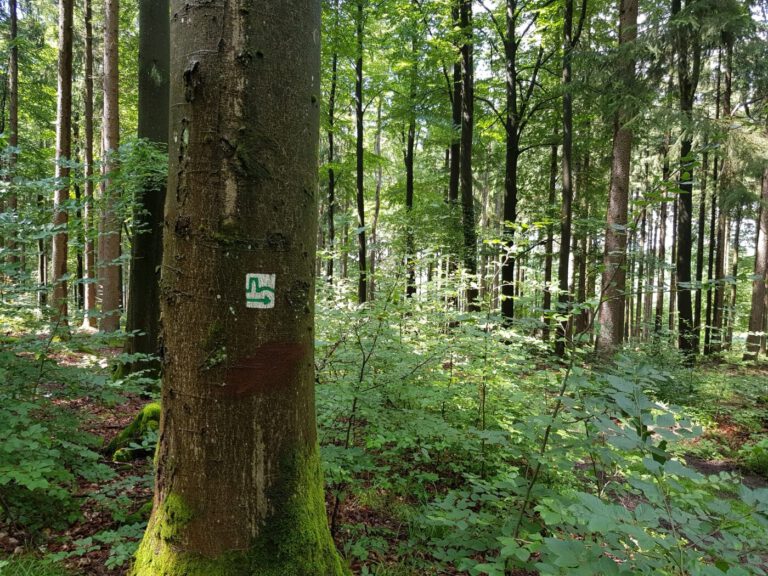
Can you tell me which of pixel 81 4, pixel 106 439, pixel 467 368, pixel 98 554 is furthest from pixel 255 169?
pixel 81 4

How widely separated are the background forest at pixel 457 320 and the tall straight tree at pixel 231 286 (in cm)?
30

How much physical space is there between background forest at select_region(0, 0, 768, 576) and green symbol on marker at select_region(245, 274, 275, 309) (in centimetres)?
42

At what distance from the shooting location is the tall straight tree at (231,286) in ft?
4.28

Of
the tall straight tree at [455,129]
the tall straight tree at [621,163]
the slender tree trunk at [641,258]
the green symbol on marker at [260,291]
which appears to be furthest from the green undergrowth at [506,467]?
the tall straight tree at [455,129]

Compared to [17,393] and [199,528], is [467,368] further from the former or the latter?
[17,393]

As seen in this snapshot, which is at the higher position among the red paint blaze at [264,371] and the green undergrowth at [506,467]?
the red paint blaze at [264,371]

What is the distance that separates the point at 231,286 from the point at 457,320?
9.98ft

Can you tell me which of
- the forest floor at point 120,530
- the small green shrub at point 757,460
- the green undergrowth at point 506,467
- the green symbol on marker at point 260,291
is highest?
the green symbol on marker at point 260,291

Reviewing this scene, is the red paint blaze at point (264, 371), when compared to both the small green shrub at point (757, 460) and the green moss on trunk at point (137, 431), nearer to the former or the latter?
the green moss on trunk at point (137, 431)

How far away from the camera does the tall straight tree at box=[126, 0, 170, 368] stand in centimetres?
531

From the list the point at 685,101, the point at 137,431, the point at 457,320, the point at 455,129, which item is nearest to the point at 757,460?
the point at 457,320

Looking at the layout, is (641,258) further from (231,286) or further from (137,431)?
(137,431)

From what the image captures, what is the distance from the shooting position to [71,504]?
2.69 metres

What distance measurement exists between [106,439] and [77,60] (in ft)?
58.2
